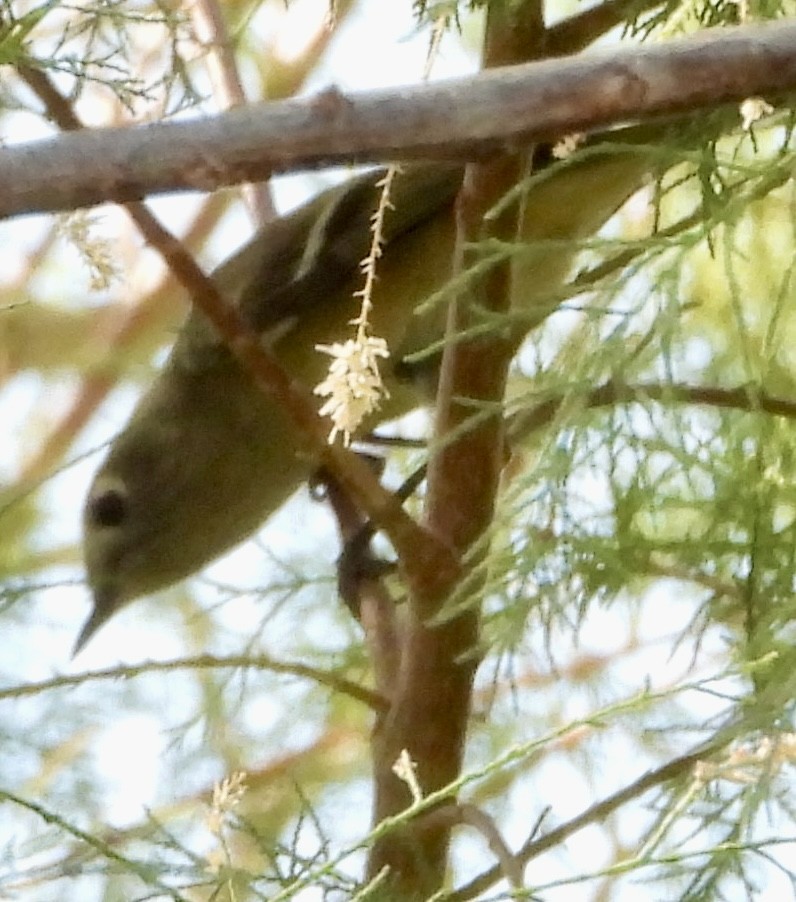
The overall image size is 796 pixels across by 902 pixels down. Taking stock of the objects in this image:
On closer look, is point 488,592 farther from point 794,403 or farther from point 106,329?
point 106,329

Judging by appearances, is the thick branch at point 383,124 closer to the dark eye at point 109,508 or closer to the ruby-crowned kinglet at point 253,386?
the ruby-crowned kinglet at point 253,386

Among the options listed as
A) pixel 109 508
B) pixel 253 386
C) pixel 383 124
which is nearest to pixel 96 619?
pixel 109 508

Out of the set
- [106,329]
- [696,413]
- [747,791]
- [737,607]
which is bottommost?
[747,791]

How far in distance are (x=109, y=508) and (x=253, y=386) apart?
0.14m

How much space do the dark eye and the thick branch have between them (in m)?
0.62

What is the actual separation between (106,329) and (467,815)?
0.81 meters

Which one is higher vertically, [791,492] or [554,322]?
[554,322]

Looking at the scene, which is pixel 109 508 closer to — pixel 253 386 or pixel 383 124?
pixel 253 386

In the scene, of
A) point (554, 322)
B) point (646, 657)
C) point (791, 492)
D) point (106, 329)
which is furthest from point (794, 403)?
point (106, 329)

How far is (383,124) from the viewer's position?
472 millimetres

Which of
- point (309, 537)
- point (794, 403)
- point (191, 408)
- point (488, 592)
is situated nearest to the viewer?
point (488, 592)

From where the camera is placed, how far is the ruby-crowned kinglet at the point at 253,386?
3.39 ft

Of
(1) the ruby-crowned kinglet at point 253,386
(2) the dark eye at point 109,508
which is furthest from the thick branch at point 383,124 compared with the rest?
(2) the dark eye at point 109,508

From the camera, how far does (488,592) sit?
1.99ft
